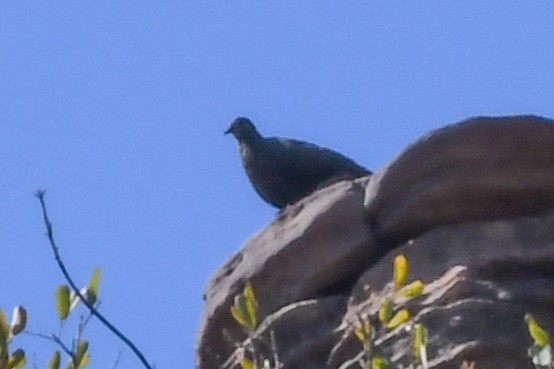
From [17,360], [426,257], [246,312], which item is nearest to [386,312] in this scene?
[246,312]

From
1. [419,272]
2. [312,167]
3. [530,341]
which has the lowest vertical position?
[530,341]

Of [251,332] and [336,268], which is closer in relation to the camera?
[251,332]

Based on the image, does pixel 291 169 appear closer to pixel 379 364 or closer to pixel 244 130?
pixel 244 130

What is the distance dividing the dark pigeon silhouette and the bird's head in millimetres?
584

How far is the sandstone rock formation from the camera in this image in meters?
5.80

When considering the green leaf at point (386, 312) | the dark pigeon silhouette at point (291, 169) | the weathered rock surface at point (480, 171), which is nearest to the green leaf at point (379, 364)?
the green leaf at point (386, 312)

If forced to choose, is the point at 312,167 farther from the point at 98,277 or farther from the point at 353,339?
the point at 98,277

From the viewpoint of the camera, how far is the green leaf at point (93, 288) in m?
4.28

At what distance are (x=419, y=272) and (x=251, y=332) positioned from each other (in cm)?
188

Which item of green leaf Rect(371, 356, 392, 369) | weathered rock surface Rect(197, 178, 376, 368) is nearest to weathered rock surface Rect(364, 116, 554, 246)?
weathered rock surface Rect(197, 178, 376, 368)

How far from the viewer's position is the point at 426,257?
6.13 meters

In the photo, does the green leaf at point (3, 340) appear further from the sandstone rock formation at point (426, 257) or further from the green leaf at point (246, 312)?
the sandstone rock formation at point (426, 257)

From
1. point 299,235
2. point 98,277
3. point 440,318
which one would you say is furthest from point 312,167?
point 98,277

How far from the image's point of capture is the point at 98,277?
4336 mm
